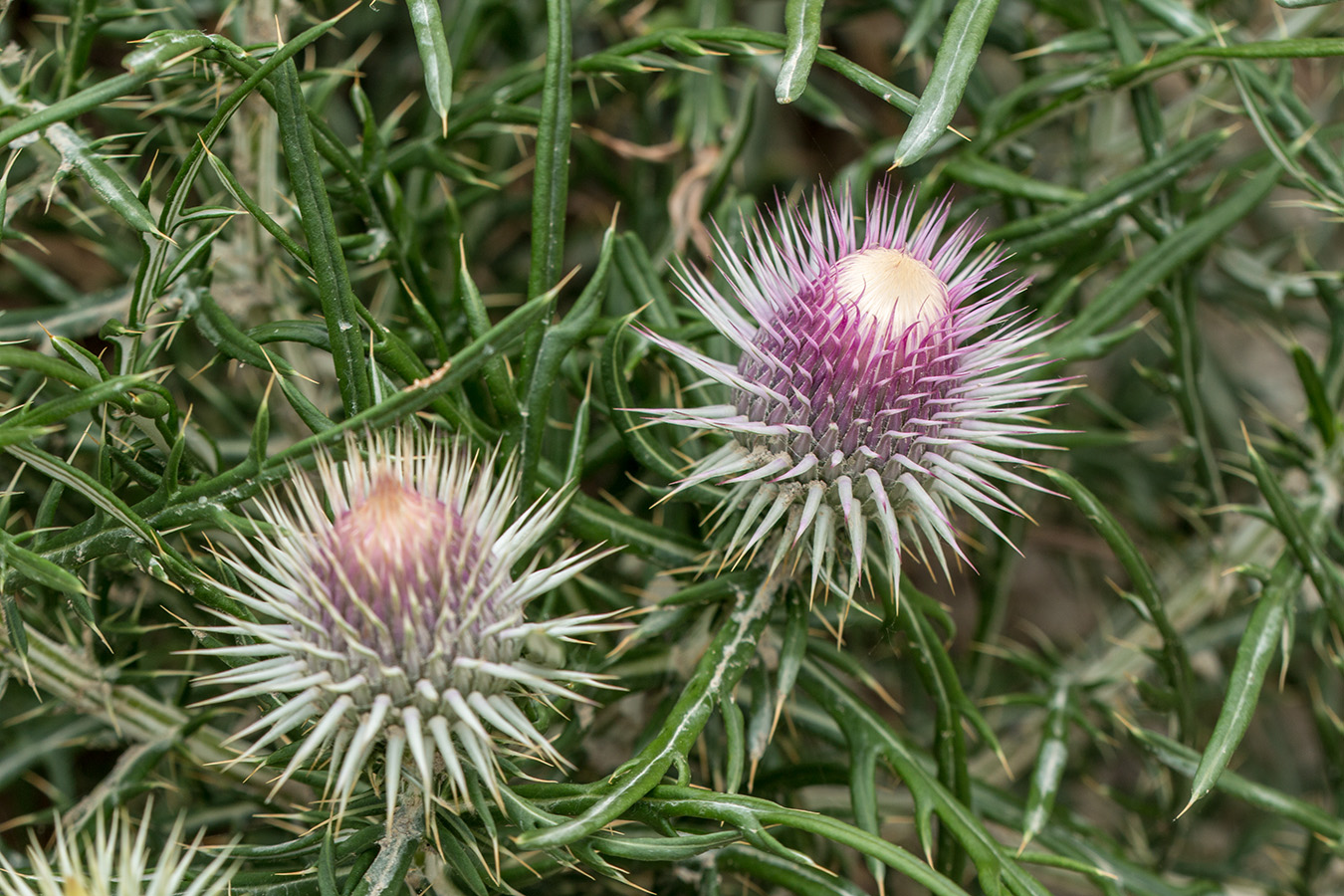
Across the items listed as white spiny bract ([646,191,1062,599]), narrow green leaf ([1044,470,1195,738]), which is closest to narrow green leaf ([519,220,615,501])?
white spiny bract ([646,191,1062,599])

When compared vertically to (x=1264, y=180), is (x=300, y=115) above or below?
below

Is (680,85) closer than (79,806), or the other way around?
(79,806)

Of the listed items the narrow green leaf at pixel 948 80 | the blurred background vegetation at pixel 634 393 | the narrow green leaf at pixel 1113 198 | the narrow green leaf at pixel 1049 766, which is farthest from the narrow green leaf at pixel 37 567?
the narrow green leaf at pixel 1113 198

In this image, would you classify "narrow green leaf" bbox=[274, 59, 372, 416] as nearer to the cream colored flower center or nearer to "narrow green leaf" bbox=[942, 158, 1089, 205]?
the cream colored flower center

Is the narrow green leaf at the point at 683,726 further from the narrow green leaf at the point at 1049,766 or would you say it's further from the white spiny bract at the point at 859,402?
the narrow green leaf at the point at 1049,766

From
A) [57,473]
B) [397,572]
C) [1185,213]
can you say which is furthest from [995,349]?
[57,473]

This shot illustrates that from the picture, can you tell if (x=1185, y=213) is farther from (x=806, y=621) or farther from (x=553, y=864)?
(x=553, y=864)
